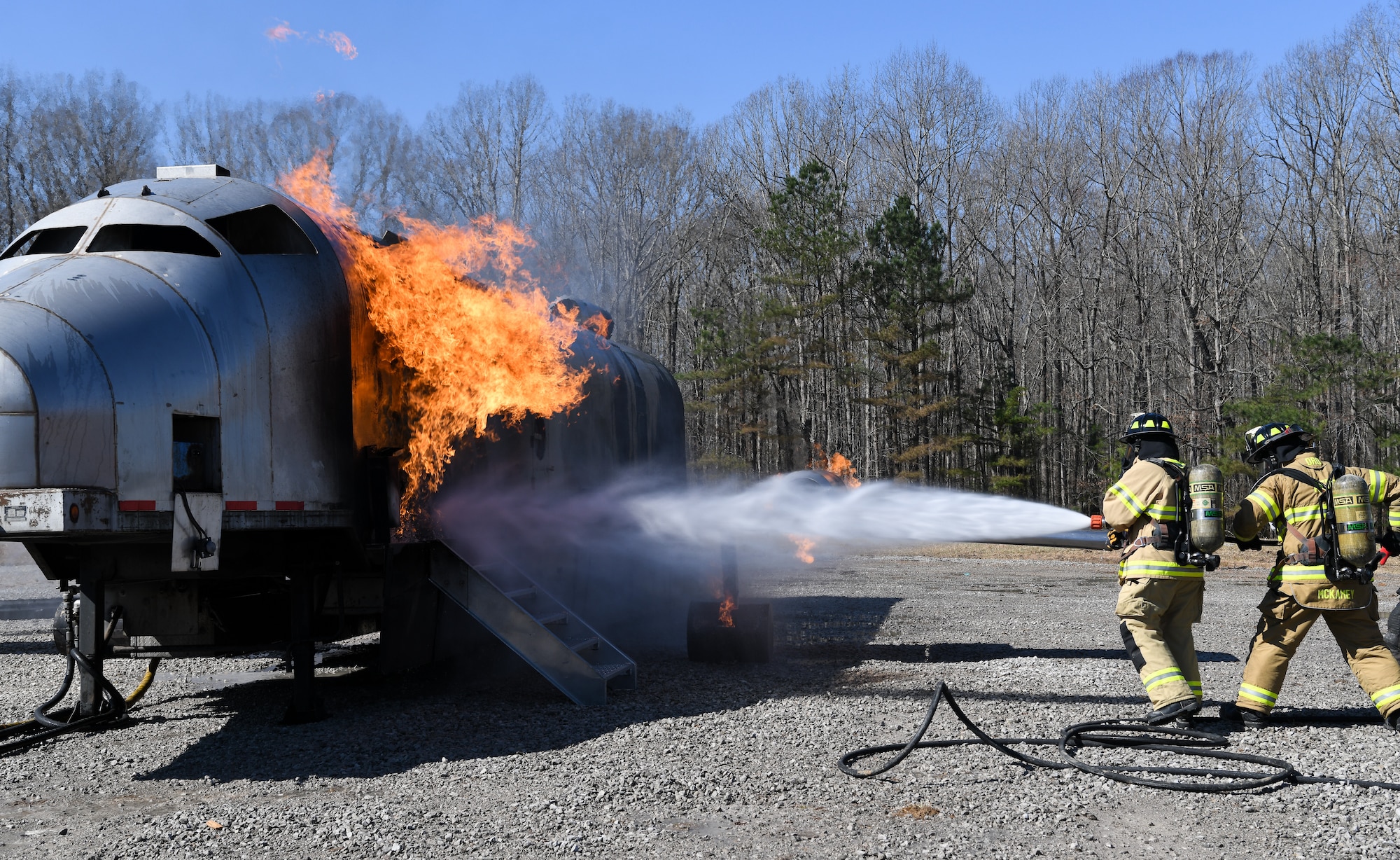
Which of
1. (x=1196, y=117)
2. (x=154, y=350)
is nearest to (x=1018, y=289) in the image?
(x=1196, y=117)

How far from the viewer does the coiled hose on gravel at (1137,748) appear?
17.4ft

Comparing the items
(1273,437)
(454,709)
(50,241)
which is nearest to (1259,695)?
(1273,437)

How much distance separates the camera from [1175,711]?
21.0 ft

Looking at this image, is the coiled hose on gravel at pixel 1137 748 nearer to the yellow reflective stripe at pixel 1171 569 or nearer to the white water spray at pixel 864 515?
the yellow reflective stripe at pixel 1171 569

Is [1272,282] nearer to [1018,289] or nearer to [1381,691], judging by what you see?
[1018,289]

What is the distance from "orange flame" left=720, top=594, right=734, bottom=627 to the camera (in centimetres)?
947

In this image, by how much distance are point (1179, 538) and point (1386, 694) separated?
1.47m

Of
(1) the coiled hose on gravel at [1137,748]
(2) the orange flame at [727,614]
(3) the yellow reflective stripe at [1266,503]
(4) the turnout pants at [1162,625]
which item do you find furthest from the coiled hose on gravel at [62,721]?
(3) the yellow reflective stripe at [1266,503]

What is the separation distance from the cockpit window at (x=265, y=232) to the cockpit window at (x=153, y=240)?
23 cm

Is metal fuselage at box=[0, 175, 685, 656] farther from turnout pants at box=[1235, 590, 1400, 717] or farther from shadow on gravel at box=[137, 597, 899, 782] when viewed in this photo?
turnout pants at box=[1235, 590, 1400, 717]

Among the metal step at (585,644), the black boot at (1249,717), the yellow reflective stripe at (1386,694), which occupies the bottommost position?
the black boot at (1249,717)

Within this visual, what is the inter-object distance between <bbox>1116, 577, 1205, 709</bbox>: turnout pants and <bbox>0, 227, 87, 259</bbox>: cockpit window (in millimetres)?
6933

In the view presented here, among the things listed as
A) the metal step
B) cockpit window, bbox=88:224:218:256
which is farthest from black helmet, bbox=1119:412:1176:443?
cockpit window, bbox=88:224:218:256

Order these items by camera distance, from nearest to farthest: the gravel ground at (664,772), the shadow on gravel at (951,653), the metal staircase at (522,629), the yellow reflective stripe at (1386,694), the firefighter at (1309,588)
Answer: the gravel ground at (664,772) → the yellow reflective stripe at (1386,694) → the firefighter at (1309,588) → the metal staircase at (522,629) → the shadow on gravel at (951,653)
